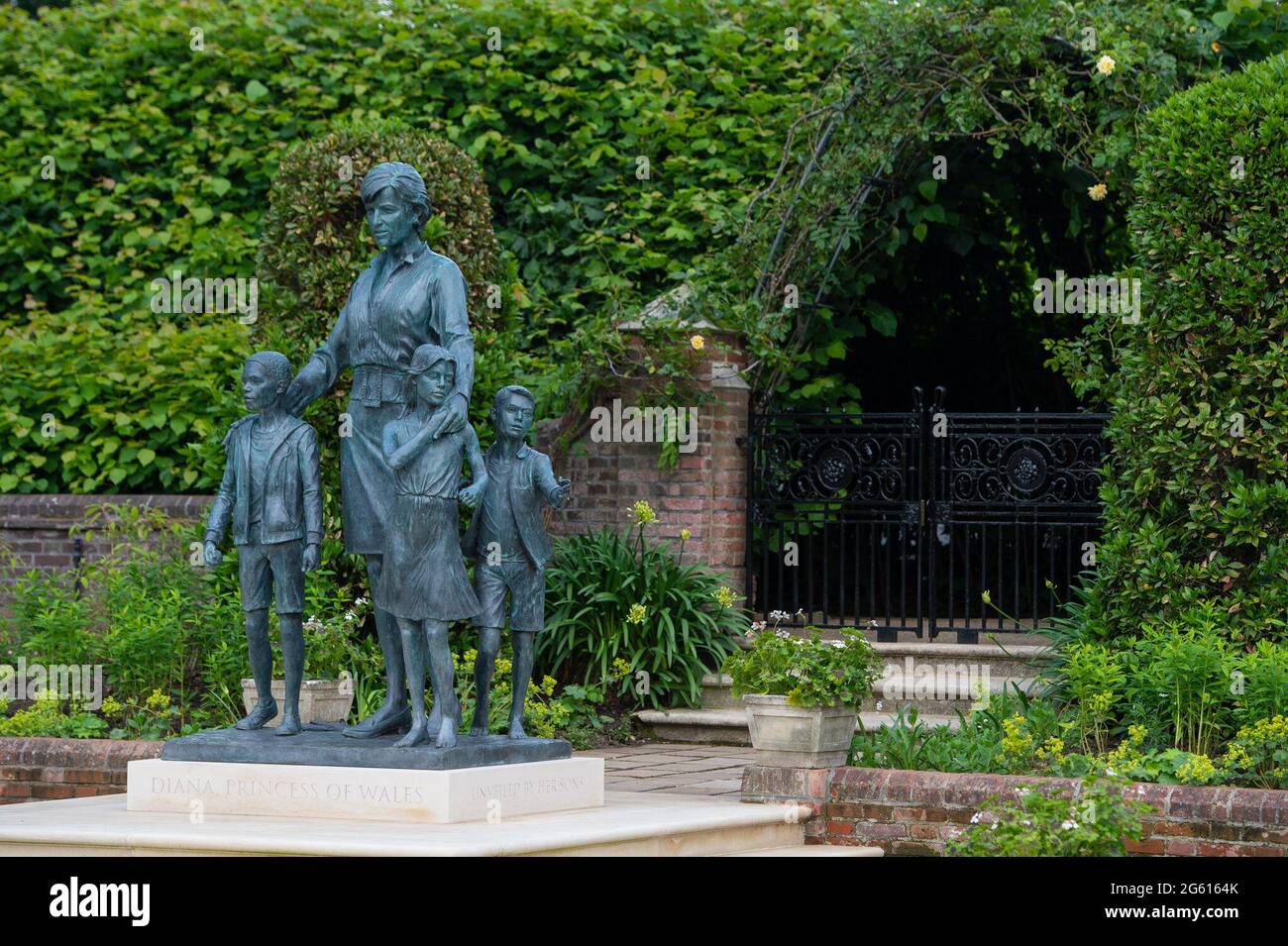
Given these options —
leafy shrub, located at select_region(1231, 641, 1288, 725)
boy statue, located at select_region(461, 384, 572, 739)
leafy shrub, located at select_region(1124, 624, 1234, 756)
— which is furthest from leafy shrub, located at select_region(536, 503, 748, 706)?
leafy shrub, located at select_region(1231, 641, 1288, 725)

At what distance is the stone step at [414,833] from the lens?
6625 millimetres

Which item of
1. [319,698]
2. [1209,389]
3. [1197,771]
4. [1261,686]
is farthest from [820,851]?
[1209,389]

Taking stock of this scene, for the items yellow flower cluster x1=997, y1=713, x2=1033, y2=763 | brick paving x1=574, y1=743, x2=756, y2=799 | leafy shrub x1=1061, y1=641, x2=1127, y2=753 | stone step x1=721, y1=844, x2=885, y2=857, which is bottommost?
stone step x1=721, y1=844, x2=885, y2=857

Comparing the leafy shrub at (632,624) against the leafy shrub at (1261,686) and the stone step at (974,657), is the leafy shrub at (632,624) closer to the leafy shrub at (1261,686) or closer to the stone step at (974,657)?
the stone step at (974,657)

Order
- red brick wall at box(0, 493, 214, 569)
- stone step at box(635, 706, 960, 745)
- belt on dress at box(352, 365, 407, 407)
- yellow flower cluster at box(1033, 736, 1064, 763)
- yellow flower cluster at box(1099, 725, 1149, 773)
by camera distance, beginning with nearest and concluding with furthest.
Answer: belt on dress at box(352, 365, 407, 407) < yellow flower cluster at box(1099, 725, 1149, 773) < yellow flower cluster at box(1033, 736, 1064, 763) < stone step at box(635, 706, 960, 745) < red brick wall at box(0, 493, 214, 569)

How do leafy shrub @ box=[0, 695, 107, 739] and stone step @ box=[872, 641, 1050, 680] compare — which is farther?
stone step @ box=[872, 641, 1050, 680]

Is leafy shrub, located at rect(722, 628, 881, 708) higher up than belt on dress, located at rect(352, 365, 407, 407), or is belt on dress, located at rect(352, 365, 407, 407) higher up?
belt on dress, located at rect(352, 365, 407, 407)

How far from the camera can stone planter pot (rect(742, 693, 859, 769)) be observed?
8.12 meters

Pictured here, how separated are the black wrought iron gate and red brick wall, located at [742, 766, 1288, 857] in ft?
7.93

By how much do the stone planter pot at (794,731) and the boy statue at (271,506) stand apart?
6.90 feet

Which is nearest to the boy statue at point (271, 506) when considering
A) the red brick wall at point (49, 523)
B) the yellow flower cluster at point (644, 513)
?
the yellow flower cluster at point (644, 513)

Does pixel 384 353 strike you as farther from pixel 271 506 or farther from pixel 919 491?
pixel 919 491

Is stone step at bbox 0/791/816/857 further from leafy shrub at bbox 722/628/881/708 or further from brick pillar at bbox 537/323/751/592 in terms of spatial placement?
brick pillar at bbox 537/323/751/592

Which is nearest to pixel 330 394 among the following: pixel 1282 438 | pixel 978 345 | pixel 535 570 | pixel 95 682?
pixel 95 682
